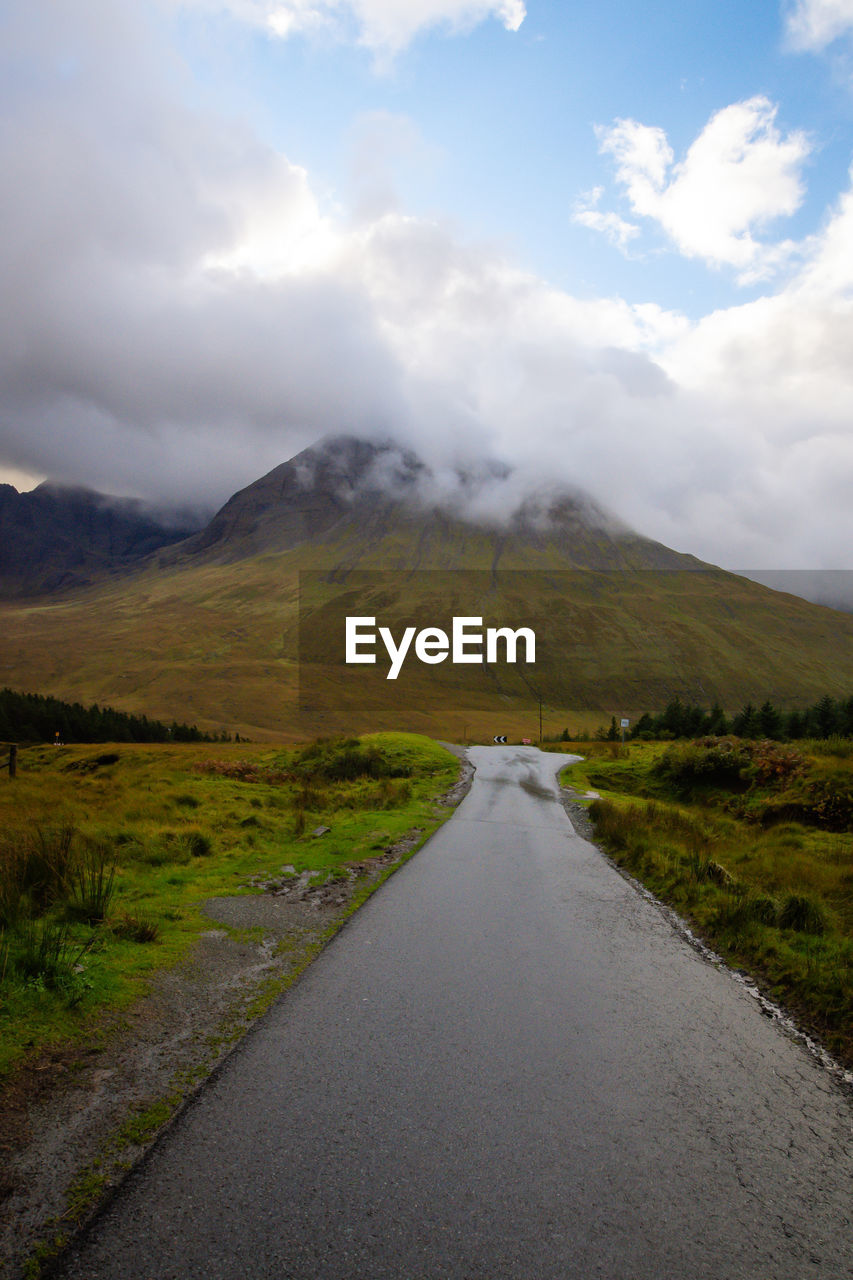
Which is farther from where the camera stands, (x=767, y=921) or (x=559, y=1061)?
(x=767, y=921)

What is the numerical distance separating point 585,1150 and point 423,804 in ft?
61.1

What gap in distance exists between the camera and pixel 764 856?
44.6ft

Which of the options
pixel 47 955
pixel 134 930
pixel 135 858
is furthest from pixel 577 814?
pixel 47 955

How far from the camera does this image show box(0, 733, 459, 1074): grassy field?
6148mm

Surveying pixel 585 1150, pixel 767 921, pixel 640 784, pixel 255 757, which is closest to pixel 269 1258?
pixel 585 1150

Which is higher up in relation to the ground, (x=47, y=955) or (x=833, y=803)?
(x=47, y=955)

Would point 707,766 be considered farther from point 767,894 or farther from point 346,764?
point 346,764

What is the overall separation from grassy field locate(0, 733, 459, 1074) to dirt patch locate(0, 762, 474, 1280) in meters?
0.27

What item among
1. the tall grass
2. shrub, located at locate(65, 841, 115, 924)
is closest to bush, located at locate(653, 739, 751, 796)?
the tall grass

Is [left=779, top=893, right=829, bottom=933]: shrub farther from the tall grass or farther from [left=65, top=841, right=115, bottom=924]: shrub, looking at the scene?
[left=65, top=841, right=115, bottom=924]: shrub

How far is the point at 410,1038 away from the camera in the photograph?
5703 mm

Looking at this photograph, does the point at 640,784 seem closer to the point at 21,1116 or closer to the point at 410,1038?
the point at 410,1038

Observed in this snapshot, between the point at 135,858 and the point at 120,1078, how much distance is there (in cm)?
756

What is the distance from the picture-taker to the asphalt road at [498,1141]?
3369mm
